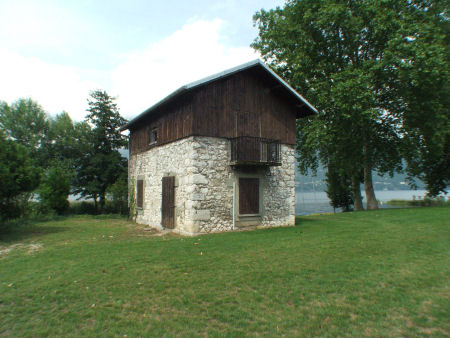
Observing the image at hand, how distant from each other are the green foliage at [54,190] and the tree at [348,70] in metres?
17.8

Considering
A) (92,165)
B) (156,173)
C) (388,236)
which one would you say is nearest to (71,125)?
(92,165)

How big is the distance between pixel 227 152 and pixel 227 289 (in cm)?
709

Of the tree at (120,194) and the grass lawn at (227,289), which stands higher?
the tree at (120,194)

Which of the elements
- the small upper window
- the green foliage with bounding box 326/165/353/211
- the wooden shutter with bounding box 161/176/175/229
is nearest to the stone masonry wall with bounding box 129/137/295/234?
the wooden shutter with bounding box 161/176/175/229

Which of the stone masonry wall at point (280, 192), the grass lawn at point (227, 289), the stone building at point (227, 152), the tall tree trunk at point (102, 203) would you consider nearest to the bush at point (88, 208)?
the tall tree trunk at point (102, 203)

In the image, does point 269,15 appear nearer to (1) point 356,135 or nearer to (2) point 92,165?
(1) point 356,135

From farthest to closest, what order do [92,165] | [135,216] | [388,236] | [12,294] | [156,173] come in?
[92,165]
[135,216]
[156,173]
[388,236]
[12,294]

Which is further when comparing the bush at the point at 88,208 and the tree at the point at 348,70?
the bush at the point at 88,208

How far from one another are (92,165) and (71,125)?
710 centimetres

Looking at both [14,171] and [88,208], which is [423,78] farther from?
[88,208]

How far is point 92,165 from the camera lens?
2478 centimetres

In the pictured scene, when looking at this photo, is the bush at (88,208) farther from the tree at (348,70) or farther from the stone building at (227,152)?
the tree at (348,70)

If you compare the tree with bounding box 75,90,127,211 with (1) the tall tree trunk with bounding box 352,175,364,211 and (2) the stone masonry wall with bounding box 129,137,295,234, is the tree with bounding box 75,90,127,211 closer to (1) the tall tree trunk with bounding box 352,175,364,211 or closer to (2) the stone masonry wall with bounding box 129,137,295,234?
(2) the stone masonry wall with bounding box 129,137,295,234

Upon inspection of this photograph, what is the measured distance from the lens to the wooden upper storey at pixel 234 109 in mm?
11438
